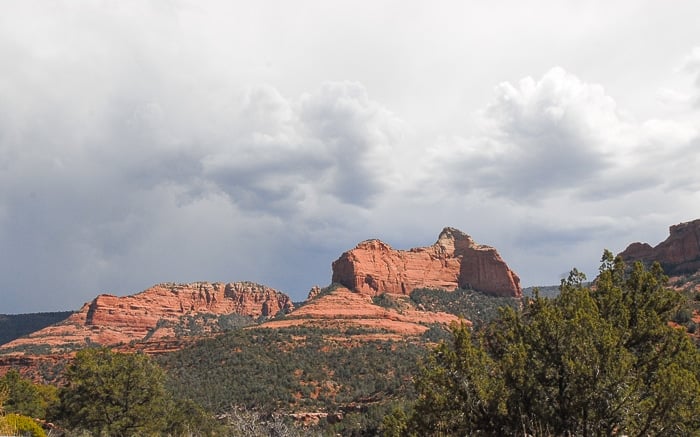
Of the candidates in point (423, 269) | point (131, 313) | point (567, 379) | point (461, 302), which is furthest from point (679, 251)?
point (131, 313)

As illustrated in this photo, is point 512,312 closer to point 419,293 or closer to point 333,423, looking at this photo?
point 333,423

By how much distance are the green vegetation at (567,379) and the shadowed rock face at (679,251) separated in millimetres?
103924

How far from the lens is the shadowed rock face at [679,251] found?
359 feet

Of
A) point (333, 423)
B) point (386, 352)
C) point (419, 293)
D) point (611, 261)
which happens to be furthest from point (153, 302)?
point (611, 261)

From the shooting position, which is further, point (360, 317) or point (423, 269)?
point (423, 269)

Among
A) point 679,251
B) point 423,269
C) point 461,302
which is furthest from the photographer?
point 423,269

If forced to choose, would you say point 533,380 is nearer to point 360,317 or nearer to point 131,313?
point 360,317

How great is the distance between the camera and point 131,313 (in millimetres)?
162000

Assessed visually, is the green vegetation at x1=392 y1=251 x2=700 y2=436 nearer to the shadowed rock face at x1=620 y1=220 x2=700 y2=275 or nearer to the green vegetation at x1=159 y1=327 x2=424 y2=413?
the green vegetation at x1=159 y1=327 x2=424 y2=413

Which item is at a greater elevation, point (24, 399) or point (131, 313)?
point (131, 313)

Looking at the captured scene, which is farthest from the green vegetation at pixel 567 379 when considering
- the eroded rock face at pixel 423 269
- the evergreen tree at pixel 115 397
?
the eroded rock face at pixel 423 269

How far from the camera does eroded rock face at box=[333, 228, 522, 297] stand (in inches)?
Answer: 5586

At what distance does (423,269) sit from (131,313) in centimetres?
8935

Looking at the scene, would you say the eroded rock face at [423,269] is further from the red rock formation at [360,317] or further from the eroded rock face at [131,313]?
the eroded rock face at [131,313]
